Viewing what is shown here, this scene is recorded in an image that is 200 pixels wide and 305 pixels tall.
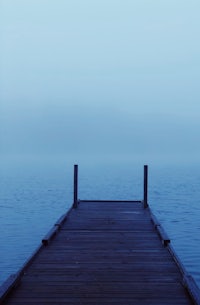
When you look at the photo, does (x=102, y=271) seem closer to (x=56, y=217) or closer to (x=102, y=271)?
(x=102, y=271)

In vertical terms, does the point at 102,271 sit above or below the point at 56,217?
above

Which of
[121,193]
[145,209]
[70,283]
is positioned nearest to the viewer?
[70,283]

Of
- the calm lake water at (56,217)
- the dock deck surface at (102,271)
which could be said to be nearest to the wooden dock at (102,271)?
the dock deck surface at (102,271)

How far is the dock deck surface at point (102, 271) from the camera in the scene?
6.43m

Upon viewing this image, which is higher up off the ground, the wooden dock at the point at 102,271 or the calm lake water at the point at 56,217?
the wooden dock at the point at 102,271

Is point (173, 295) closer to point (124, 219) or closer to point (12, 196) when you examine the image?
point (124, 219)

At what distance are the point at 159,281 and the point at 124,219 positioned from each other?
23.2 feet

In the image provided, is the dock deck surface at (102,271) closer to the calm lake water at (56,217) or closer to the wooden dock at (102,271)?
the wooden dock at (102,271)

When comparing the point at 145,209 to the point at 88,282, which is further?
the point at 145,209

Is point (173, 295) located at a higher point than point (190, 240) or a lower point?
higher

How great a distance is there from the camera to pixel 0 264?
47.9ft

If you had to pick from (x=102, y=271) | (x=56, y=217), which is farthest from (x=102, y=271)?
(x=56, y=217)

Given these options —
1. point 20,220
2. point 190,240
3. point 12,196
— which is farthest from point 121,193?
point 190,240

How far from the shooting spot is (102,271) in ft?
25.7
